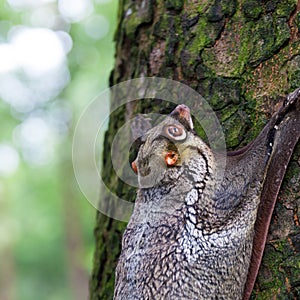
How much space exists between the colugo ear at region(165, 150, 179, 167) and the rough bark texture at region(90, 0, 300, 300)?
1.50 feet

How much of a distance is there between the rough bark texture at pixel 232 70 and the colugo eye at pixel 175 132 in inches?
16.7

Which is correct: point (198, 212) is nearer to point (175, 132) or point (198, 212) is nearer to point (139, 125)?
point (175, 132)

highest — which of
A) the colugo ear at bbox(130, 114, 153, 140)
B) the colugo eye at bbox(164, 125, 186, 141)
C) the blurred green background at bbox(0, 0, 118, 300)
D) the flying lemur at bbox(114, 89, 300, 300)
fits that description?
the blurred green background at bbox(0, 0, 118, 300)

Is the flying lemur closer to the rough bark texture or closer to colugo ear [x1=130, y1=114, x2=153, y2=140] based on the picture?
the rough bark texture

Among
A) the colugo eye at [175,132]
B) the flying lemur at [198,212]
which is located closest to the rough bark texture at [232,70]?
the flying lemur at [198,212]

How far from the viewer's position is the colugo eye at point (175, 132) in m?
2.63

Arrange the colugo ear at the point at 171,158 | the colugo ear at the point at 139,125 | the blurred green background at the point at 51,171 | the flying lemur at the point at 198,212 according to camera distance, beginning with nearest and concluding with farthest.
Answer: the flying lemur at the point at 198,212
the colugo ear at the point at 171,158
the colugo ear at the point at 139,125
the blurred green background at the point at 51,171

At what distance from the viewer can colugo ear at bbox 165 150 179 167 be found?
2623 mm

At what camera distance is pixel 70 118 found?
66.5 ft

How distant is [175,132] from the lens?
2.63m

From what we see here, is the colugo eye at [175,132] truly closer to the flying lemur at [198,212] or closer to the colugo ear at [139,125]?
the flying lemur at [198,212]

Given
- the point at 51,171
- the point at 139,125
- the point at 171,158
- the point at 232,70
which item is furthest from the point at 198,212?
the point at 51,171

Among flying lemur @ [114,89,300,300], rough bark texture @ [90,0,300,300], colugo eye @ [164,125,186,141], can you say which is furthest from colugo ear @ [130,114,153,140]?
colugo eye @ [164,125,186,141]

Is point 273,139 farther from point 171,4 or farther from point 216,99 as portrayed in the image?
point 171,4
